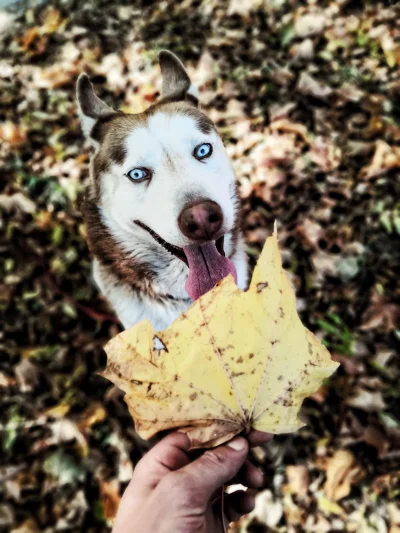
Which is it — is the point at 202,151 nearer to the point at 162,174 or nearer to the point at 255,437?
the point at 162,174

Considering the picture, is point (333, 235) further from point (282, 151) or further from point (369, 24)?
point (369, 24)

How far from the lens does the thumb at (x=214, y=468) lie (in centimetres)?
142

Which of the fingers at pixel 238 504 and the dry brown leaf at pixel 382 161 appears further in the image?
the dry brown leaf at pixel 382 161

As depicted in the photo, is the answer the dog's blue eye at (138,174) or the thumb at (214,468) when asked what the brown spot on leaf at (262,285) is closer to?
the thumb at (214,468)

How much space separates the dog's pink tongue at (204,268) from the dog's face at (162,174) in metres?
0.05

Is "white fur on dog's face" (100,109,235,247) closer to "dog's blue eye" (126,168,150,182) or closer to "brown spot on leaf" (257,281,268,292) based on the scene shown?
"dog's blue eye" (126,168,150,182)

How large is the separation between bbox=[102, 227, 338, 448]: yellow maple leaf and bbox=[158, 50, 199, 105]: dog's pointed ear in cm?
185

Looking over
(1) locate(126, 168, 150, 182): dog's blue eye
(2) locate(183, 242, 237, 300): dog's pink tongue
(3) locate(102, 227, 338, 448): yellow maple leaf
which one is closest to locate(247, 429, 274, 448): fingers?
(3) locate(102, 227, 338, 448): yellow maple leaf

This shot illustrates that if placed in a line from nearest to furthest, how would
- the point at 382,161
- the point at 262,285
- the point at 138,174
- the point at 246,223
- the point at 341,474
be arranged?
the point at 262,285
the point at 138,174
the point at 341,474
the point at 382,161
the point at 246,223

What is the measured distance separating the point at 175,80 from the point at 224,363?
2118 millimetres

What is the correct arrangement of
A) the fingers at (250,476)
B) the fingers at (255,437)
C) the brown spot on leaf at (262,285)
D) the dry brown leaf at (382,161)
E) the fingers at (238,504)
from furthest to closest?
1. the dry brown leaf at (382,161)
2. the fingers at (238,504)
3. the fingers at (250,476)
4. the fingers at (255,437)
5. the brown spot on leaf at (262,285)

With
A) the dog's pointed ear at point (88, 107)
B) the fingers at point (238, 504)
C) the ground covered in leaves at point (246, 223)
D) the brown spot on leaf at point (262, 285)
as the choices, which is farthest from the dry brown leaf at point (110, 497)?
the dog's pointed ear at point (88, 107)

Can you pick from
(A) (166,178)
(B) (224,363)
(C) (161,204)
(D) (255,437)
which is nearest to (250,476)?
(D) (255,437)

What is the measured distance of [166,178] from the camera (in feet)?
6.97
